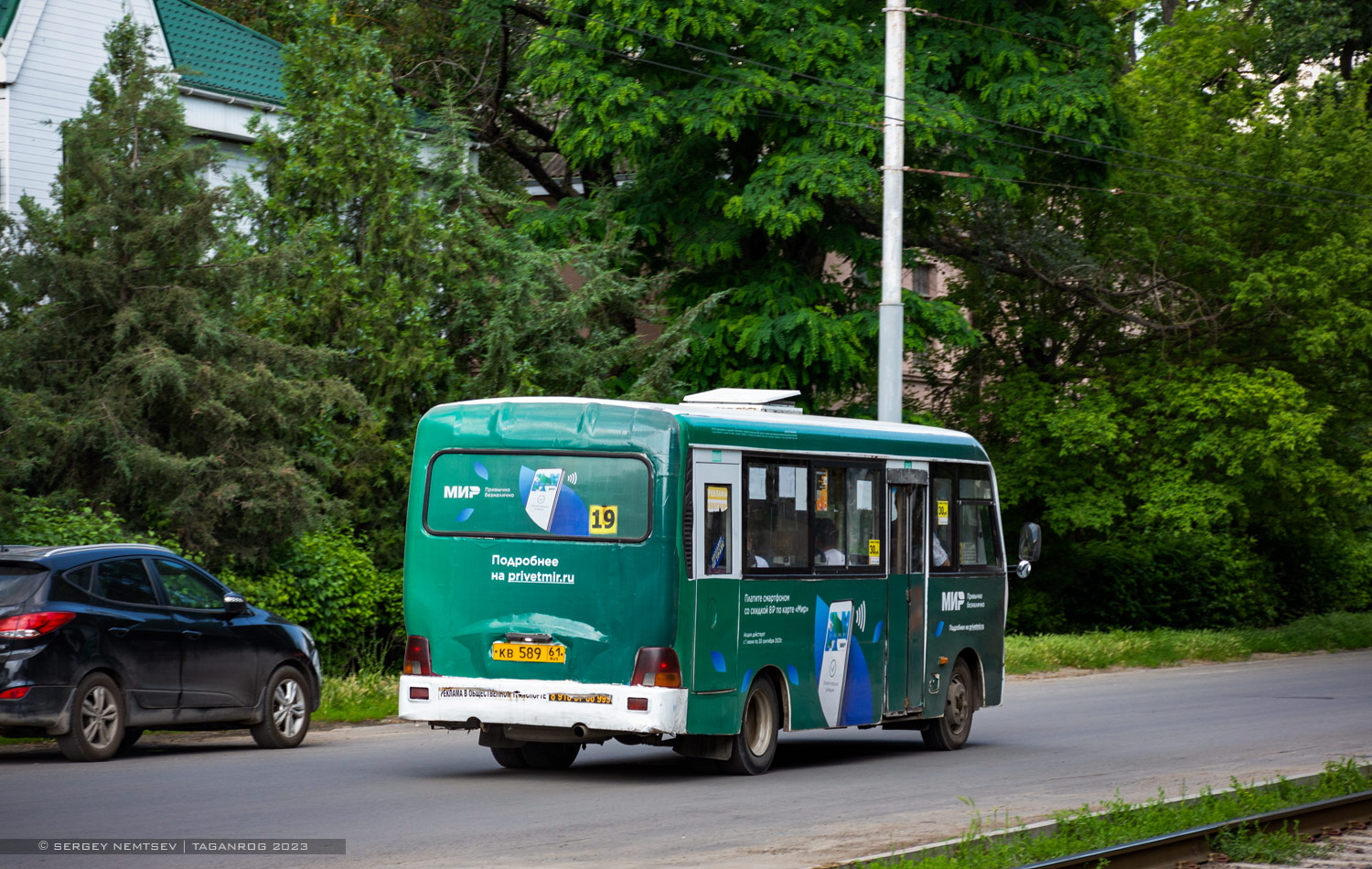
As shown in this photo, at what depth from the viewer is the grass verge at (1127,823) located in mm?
9133

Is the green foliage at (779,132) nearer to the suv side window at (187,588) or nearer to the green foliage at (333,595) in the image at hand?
the green foliage at (333,595)

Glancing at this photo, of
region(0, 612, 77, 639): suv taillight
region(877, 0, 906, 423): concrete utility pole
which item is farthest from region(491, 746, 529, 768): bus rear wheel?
region(877, 0, 906, 423): concrete utility pole

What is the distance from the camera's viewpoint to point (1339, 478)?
32438mm

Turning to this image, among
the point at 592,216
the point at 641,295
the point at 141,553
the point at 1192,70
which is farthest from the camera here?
the point at 1192,70

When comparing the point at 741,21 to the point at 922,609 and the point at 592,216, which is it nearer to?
the point at 592,216

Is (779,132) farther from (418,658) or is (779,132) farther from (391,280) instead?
(418,658)

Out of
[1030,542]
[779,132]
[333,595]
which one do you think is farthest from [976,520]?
[779,132]

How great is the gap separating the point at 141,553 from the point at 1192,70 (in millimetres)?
27946

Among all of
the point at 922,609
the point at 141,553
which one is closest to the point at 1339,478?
the point at 922,609

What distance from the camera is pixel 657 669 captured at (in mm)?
12492

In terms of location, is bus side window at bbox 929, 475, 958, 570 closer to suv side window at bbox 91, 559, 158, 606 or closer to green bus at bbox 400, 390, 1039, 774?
green bus at bbox 400, 390, 1039, 774

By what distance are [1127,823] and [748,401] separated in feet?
17.9

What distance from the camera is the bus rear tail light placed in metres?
12.5

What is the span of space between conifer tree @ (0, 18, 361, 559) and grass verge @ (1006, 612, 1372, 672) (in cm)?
1314
